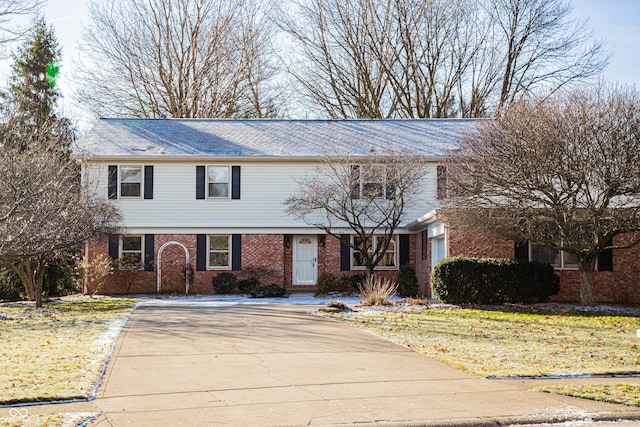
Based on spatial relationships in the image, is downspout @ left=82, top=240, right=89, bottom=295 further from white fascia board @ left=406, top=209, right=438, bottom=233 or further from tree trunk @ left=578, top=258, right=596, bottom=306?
tree trunk @ left=578, top=258, right=596, bottom=306

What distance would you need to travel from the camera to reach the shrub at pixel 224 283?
27484 millimetres

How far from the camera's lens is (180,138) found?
29.6 metres

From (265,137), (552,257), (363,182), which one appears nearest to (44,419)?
(552,257)

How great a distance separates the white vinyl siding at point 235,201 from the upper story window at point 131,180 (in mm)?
294

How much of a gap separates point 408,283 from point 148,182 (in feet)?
34.8

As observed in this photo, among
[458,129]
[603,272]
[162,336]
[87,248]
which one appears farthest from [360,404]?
[458,129]

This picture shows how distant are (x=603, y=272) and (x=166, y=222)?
610 inches

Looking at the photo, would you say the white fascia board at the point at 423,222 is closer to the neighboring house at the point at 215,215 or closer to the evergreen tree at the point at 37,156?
the neighboring house at the point at 215,215

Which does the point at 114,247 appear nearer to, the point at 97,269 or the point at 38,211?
the point at 97,269

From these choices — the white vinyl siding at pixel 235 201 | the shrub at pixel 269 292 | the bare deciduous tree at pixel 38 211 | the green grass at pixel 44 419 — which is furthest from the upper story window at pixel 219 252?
the green grass at pixel 44 419

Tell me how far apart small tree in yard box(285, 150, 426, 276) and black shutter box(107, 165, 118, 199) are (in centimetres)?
652

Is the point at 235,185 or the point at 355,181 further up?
the point at 235,185

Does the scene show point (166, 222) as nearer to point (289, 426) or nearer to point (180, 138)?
point (180, 138)

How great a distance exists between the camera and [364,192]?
25656 millimetres
